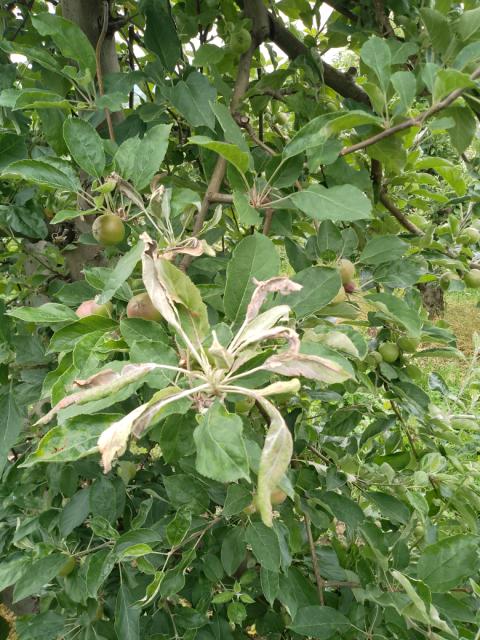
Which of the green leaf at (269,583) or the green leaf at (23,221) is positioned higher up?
the green leaf at (23,221)

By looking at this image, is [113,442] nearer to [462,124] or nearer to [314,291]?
[314,291]

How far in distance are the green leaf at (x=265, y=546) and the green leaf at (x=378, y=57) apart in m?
0.60

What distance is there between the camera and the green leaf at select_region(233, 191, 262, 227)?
2.02ft

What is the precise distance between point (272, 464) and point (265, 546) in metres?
0.45

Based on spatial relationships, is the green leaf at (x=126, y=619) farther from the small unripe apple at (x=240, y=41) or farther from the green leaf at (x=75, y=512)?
the small unripe apple at (x=240, y=41)

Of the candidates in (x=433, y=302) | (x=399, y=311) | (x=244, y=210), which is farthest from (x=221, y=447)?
(x=433, y=302)

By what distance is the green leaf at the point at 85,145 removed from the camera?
642 millimetres

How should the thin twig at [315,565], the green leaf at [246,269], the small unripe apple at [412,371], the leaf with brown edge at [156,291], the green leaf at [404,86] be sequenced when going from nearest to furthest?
the leaf with brown edge at [156,291] < the green leaf at [246,269] < the green leaf at [404,86] < the thin twig at [315,565] < the small unripe apple at [412,371]

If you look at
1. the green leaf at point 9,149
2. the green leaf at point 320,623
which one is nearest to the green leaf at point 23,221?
the green leaf at point 9,149

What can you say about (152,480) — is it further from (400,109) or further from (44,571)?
(400,109)

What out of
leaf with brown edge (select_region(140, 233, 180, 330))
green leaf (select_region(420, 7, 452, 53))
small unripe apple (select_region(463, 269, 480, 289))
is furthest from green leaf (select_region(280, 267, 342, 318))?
small unripe apple (select_region(463, 269, 480, 289))

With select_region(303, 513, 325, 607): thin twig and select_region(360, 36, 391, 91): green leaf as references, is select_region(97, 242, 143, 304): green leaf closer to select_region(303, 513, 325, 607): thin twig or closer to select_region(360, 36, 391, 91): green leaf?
select_region(360, 36, 391, 91): green leaf

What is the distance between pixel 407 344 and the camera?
96cm

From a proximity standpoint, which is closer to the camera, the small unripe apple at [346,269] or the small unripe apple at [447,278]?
the small unripe apple at [346,269]
